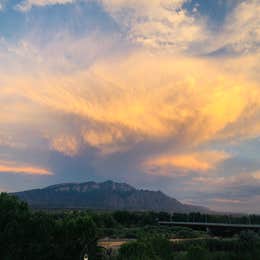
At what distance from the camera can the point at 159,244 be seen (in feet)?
63.9

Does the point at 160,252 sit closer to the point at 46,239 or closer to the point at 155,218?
the point at 46,239

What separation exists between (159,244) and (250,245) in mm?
12635

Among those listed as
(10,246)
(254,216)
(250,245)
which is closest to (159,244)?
(10,246)

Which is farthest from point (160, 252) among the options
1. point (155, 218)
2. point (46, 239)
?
point (155, 218)

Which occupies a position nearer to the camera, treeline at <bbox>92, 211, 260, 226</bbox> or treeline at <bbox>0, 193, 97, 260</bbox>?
treeline at <bbox>0, 193, 97, 260</bbox>

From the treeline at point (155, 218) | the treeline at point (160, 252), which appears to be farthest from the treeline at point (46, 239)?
the treeline at point (155, 218)

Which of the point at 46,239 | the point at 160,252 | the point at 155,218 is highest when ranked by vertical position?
the point at 155,218

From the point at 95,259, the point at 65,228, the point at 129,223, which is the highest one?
the point at 129,223

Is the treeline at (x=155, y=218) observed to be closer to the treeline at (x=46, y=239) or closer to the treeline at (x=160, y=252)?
the treeline at (x=160, y=252)

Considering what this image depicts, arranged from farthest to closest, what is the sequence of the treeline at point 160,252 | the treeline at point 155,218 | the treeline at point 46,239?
the treeline at point 155,218 < the treeline at point 46,239 < the treeline at point 160,252

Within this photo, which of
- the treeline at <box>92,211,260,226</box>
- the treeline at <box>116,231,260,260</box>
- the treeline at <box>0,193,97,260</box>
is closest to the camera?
the treeline at <box>116,231,260,260</box>

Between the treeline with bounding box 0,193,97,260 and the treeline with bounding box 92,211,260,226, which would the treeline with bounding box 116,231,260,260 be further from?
the treeline with bounding box 92,211,260,226

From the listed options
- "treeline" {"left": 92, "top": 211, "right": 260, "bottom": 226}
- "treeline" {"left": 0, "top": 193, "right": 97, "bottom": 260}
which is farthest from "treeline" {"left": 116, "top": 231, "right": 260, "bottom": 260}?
"treeline" {"left": 92, "top": 211, "right": 260, "bottom": 226}

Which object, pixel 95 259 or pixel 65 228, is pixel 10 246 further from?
pixel 95 259
